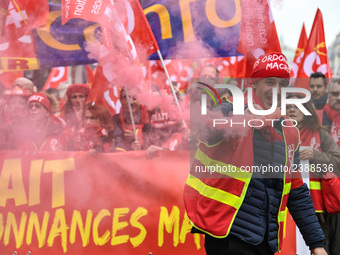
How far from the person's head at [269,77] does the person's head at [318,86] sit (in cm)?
254

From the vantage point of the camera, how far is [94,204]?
375cm

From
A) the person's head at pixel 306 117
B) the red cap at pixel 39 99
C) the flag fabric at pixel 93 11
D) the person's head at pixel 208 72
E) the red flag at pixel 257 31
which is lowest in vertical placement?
the person's head at pixel 306 117

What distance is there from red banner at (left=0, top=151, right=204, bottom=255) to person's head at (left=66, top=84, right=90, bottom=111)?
176 centimetres

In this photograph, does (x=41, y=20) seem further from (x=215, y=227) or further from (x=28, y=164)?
(x=215, y=227)

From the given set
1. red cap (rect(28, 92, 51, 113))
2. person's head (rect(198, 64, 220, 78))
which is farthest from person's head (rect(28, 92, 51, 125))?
person's head (rect(198, 64, 220, 78))

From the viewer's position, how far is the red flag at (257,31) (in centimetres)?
428

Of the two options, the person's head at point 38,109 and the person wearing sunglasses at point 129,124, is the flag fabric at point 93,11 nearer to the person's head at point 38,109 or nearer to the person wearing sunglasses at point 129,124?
the person wearing sunglasses at point 129,124

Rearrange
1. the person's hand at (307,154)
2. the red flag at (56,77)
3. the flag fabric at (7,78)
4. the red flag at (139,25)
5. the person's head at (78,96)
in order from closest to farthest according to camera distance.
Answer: the person's hand at (307,154) → the red flag at (139,25) → the person's head at (78,96) → the flag fabric at (7,78) → the red flag at (56,77)

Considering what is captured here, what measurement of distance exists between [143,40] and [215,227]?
2.69 meters


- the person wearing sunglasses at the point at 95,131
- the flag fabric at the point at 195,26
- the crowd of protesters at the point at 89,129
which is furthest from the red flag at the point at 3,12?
the flag fabric at the point at 195,26

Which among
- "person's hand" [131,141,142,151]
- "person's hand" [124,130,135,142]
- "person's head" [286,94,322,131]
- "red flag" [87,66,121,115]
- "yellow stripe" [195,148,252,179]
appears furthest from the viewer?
"red flag" [87,66,121,115]

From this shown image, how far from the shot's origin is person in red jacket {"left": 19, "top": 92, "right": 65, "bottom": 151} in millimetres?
4242

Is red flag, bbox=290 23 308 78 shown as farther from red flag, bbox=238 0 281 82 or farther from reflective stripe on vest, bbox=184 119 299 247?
reflective stripe on vest, bbox=184 119 299 247

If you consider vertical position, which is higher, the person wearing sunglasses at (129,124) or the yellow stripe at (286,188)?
the person wearing sunglasses at (129,124)
